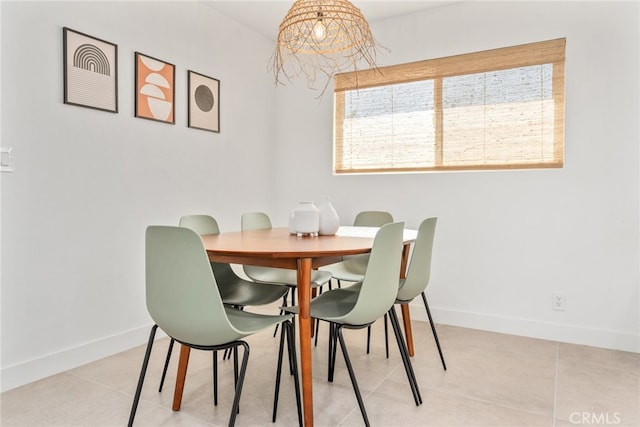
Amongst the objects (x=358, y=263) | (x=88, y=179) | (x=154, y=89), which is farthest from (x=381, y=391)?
(x=154, y=89)

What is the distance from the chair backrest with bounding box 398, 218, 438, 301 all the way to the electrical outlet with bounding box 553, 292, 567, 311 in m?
1.30

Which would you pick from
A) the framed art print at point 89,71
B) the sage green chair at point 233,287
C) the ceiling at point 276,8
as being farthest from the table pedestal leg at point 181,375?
the ceiling at point 276,8

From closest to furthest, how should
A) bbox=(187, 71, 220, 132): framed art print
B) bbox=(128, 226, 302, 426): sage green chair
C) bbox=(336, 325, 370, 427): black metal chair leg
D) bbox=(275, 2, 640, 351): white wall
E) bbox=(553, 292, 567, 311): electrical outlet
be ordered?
bbox=(128, 226, 302, 426): sage green chair, bbox=(336, 325, 370, 427): black metal chair leg, bbox=(275, 2, 640, 351): white wall, bbox=(553, 292, 567, 311): electrical outlet, bbox=(187, 71, 220, 132): framed art print

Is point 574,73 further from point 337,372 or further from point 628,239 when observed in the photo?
point 337,372

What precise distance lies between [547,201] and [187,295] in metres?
2.53

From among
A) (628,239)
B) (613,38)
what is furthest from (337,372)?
(613,38)

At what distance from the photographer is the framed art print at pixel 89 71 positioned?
91.1 inches

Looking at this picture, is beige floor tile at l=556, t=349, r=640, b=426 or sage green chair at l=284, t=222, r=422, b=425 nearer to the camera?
sage green chair at l=284, t=222, r=422, b=425

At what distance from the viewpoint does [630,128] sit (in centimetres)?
263

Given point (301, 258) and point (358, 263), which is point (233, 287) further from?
point (358, 263)

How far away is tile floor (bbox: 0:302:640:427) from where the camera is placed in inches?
70.7

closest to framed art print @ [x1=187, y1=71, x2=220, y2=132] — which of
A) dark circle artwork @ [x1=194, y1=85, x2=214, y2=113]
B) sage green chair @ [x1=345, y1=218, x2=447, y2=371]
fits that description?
dark circle artwork @ [x1=194, y1=85, x2=214, y2=113]

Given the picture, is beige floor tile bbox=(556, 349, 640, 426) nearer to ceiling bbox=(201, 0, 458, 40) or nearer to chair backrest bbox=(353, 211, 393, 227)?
chair backrest bbox=(353, 211, 393, 227)

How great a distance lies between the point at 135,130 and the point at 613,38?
10.3 ft
